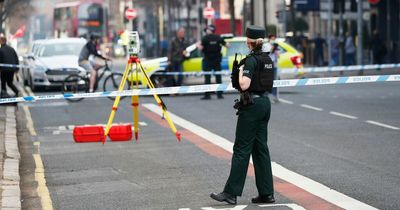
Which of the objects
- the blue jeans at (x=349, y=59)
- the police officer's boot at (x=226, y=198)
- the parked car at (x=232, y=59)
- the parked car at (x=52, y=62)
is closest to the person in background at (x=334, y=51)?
the blue jeans at (x=349, y=59)

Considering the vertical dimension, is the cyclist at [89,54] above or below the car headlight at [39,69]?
above

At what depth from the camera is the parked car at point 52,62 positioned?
31.9 m

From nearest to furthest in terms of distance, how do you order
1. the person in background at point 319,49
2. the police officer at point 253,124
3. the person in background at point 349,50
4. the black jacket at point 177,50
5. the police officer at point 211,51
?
the police officer at point 253,124, the police officer at point 211,51, the black jacket at point 177,50, the person in background at point 349,50, the person in background at point 319,49

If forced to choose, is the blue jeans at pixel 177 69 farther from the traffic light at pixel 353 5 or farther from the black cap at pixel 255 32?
the traffic light at pixel 353 5

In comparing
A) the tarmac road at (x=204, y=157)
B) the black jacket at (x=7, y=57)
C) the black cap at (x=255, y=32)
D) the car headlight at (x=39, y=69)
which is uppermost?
the black cap at (x=255, y=32)

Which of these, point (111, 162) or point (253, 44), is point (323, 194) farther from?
point (111, 162)

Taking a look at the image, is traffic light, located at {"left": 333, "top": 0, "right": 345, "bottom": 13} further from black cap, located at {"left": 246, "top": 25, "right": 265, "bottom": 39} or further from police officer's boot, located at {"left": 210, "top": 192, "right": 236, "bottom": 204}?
police officer's boot, located at {"left": 210, "top": 192, "right": 236, "bottom": 204}

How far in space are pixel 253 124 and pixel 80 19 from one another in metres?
68.8

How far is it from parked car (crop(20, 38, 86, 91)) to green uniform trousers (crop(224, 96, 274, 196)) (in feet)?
64.6

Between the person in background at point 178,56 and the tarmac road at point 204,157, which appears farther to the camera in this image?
the person in background at point 178,56

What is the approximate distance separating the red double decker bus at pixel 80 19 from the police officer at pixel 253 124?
67.2 metres

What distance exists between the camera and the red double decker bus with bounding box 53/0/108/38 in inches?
3078

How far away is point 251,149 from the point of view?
34.0 ft

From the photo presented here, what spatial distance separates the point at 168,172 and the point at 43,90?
70.0 feet
